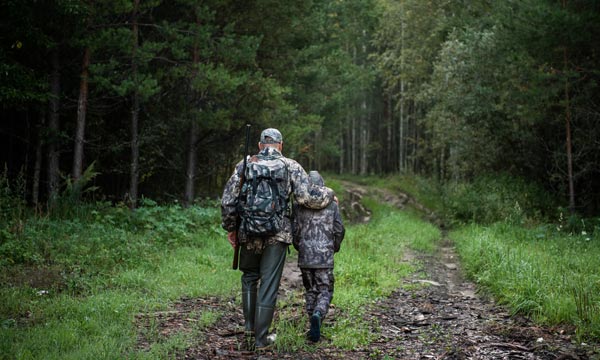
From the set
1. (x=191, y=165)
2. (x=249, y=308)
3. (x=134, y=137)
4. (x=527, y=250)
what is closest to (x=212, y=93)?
(x=191, y=165)

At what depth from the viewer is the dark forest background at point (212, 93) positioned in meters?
12.7

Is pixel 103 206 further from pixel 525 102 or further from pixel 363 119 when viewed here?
pixel 363 119

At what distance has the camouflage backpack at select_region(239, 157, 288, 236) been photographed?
5.45m

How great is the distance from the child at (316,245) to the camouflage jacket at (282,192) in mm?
197

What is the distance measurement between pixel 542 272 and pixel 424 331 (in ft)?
8.40

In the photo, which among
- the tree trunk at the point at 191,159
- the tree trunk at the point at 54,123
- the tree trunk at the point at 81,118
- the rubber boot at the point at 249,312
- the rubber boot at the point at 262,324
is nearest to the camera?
the rubber boot at the point at 262,324

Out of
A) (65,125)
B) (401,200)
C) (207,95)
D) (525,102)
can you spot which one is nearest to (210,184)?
(207,95)

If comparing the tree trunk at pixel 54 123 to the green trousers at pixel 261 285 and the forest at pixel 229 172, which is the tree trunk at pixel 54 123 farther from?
the green trousers at pixel 261 285

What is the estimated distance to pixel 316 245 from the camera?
6.21 m

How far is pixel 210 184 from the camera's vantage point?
20969 millimetres

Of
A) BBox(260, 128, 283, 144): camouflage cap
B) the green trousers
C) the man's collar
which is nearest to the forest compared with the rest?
the green trousers

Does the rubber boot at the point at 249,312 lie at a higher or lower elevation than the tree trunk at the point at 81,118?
lower

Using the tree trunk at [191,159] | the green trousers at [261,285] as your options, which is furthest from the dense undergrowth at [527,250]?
the tree trunk at [191,159]

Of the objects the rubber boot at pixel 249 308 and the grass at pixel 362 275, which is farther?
the grass at pixel 362 275
